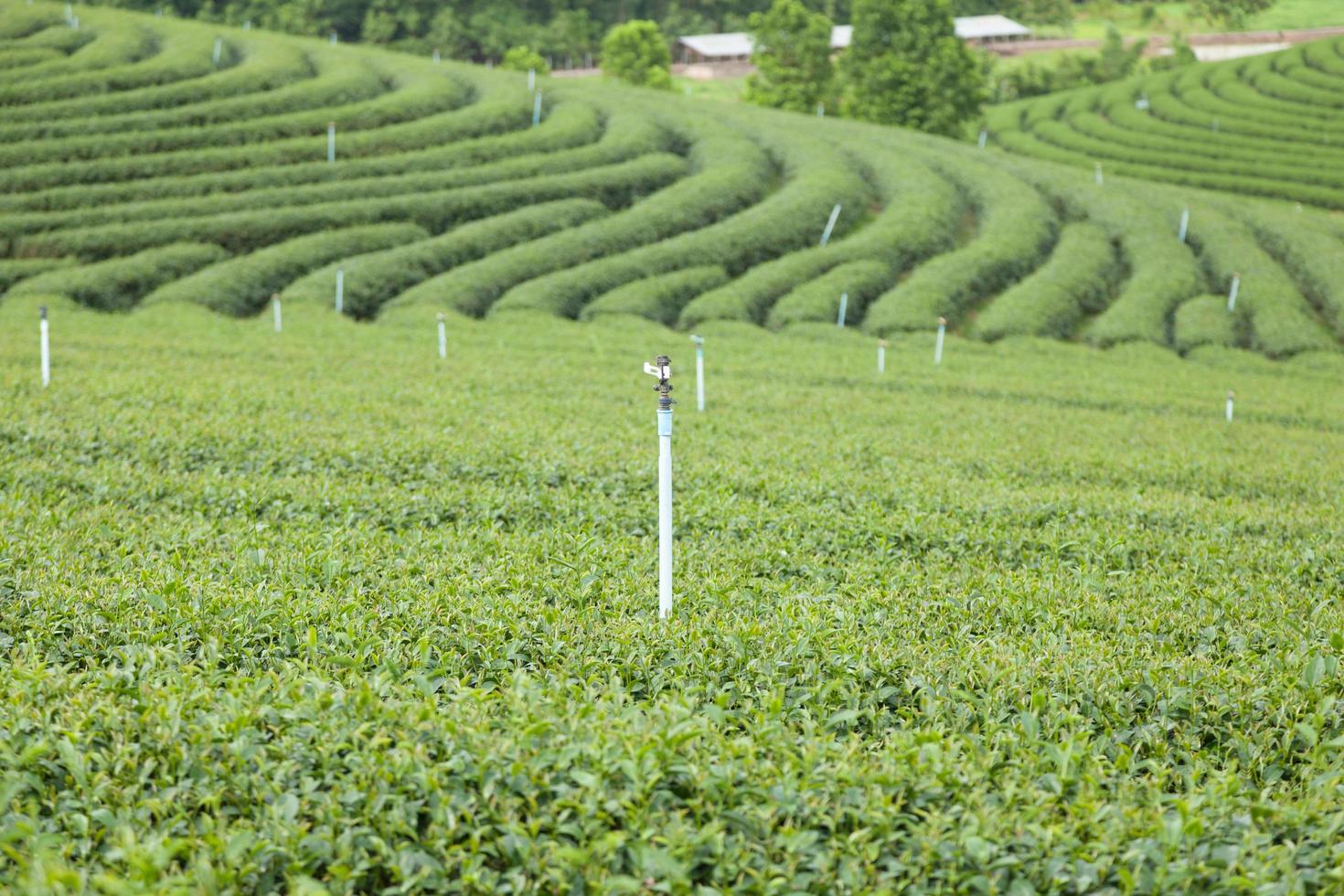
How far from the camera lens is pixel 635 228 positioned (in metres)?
35.8

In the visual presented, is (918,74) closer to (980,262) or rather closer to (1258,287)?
(980,262)

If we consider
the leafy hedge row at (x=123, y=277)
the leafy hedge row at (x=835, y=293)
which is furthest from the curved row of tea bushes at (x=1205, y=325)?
the leafy hedge row at (x=123, y=277)

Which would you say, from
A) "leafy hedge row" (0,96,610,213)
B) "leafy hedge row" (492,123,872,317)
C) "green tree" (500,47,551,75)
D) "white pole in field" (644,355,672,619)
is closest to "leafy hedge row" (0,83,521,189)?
"leafy hedge row" (0,96,610,213)

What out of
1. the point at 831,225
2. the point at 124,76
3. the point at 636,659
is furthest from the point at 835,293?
the point at 124,76

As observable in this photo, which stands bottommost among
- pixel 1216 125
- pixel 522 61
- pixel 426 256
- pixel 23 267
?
pixel 23 267

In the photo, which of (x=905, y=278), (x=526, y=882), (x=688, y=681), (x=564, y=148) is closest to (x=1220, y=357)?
(x=905, y=278)

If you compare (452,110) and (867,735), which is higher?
(452,110)

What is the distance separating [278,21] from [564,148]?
1833 inches

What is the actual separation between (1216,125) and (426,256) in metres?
49.5

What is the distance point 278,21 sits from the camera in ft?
258

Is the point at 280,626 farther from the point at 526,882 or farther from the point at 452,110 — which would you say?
the point at 452,110

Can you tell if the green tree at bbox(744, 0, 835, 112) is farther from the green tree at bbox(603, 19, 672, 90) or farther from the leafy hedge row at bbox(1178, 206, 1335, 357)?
the leafy hedge row at bbox(1178, 206, 1335, 357)

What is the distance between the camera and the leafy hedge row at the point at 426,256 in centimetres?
3038

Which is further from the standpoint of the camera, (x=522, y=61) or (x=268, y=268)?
(x=522, y=61)
